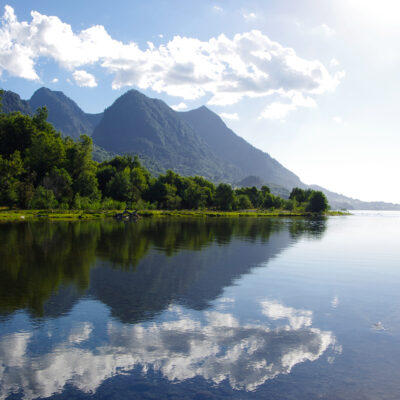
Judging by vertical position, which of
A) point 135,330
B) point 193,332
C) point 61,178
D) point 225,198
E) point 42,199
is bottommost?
point 135,330

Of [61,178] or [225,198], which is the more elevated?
[61,178]

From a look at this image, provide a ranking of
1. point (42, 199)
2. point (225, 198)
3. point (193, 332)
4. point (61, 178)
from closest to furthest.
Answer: point (193, 332) < point (42, 199) < point (61, 178) < point (225, 198)

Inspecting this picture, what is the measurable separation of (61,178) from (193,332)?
97979mm

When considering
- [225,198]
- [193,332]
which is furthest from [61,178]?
[193,332]

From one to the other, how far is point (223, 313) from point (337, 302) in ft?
22.1

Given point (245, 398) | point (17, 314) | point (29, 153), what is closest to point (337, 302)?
point (245, 398)

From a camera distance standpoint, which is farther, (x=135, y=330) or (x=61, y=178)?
(x=61, y=178)

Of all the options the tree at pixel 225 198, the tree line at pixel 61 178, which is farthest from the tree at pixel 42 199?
the tree at pixel 225 198

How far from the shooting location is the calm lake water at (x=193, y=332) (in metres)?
8.91

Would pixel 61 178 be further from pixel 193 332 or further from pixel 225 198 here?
pixel 193 332

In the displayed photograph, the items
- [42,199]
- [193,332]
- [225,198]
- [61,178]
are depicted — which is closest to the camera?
[193,332]

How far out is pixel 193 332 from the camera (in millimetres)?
12375

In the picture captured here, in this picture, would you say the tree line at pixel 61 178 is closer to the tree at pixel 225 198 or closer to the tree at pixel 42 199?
the tree at pixel 42 199

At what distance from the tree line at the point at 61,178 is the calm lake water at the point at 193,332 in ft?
246
